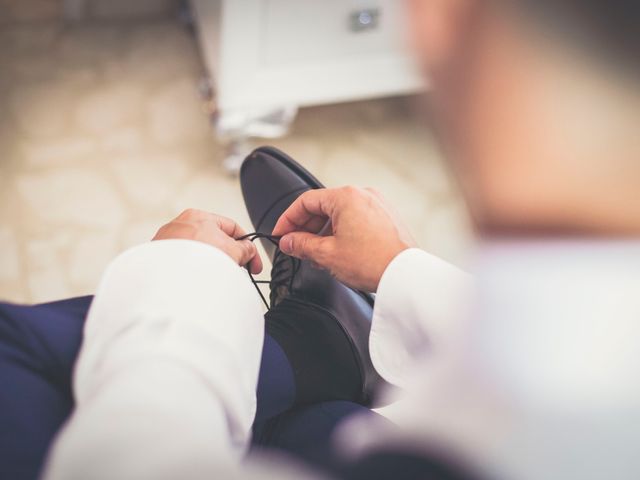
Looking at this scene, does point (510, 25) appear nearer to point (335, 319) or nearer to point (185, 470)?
point (185, 470)

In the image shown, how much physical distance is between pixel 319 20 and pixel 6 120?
24.7 inches

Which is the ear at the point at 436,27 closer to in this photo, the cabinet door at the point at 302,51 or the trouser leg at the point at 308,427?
the trouser leg at the point at 308,427

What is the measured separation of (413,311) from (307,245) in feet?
0.40

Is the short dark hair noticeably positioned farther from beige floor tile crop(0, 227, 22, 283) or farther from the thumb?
beige floor tile crop(0, 227, 22, 283)

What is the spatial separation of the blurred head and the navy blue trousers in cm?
27

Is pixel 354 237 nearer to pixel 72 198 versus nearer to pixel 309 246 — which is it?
pixel 309 246

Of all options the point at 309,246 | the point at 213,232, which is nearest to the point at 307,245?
the point at 309,246

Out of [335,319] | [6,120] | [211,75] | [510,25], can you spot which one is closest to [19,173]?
[6,120]

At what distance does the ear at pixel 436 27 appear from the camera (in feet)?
0.51

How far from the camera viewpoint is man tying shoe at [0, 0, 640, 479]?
0.48 feet

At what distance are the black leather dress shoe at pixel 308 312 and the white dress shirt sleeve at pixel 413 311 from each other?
0.09 meters

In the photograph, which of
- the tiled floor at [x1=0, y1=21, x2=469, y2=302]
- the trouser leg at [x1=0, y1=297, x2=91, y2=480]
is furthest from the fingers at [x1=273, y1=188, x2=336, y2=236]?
the tiled floor at [x1=0, y1=21, x2=469, y2=302]

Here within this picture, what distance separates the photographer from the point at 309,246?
511mm

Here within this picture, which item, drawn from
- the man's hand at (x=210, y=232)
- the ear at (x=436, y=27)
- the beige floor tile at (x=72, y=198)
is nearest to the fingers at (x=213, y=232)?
the man's hand at (x=210, y=232)
